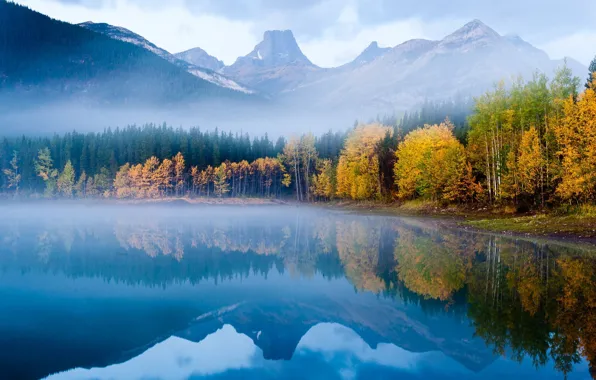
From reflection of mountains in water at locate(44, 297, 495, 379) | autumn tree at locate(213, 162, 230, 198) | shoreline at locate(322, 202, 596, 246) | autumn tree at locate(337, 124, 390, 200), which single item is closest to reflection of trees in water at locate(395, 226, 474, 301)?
reflection of mountains in water at locate(44, 297, 495, 379)

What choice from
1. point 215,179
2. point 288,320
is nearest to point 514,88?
point 288,320

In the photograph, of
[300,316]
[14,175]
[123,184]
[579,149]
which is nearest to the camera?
[300,316]

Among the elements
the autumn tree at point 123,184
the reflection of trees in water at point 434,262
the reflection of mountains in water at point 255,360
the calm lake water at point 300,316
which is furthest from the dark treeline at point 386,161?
the reflection of mountains in water at point 255,360

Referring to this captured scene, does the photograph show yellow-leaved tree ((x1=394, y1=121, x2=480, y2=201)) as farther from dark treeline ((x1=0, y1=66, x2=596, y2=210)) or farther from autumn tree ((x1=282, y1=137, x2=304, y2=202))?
autumn tree ((x1=282, y1=137, x2=304, y2=202))

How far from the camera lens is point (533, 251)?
27.5m

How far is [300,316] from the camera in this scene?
1423 centimetres

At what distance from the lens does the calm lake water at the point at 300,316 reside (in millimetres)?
10234

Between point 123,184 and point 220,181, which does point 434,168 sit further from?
point 123,184

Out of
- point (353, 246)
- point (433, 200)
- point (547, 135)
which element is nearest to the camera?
point (353, 246)

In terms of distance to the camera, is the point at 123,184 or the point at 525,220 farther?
the point at 123,184

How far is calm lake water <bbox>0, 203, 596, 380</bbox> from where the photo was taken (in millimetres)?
10234

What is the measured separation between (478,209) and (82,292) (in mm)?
48729

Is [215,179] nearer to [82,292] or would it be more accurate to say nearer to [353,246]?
[353,246]

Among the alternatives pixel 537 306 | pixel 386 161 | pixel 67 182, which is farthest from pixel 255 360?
pixel 67 182
